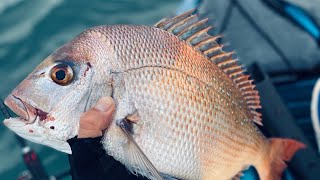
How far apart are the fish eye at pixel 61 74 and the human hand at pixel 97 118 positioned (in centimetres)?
11

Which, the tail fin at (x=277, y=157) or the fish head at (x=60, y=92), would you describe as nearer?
the fish head at (x=60, y=92)

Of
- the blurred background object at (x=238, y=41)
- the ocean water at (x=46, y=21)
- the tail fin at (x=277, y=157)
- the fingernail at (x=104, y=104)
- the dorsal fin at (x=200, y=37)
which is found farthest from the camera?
the ocean water at (x=46, y=21)

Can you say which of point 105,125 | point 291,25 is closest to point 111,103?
point 105,125

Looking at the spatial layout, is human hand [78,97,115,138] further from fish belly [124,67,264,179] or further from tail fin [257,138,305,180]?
tail fin [257,138,305,180]

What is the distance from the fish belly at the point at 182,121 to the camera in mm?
1219

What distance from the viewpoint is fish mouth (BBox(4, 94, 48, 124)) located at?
115 centimetres

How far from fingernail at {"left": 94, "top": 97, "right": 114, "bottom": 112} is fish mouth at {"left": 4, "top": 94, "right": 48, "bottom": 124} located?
16 cm

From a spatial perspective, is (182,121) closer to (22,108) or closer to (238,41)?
(22,108)

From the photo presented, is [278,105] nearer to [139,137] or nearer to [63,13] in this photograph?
[139,137]

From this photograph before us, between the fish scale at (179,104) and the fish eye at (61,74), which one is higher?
the fish eye at (61,74)

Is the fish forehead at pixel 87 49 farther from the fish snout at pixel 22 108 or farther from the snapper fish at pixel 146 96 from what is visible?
the fish snout at pixel 22 108

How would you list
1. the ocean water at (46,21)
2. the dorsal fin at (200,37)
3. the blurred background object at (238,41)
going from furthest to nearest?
1. the ocean water at (46,21)
2. the blurred background object at (238,41)
3. the dorsal fin at (200,37)

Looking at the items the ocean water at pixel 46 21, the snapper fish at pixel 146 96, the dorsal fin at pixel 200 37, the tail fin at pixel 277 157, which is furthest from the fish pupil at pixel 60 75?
the ocean water at pixel 46 21

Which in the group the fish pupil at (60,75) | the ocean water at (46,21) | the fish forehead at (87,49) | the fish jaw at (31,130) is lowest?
the fish jaw at (31,130)
